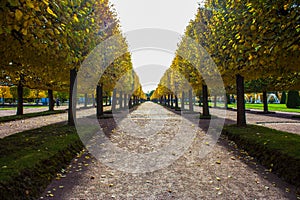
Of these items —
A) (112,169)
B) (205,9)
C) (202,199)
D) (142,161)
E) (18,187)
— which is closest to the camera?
(18,187)

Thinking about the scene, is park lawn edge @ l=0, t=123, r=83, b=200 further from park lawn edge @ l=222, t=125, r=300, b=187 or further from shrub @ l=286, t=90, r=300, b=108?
shrub @ l=286, t=90, r=300, b=108

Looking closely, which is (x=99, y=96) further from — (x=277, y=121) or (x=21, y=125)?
(x=277, y=121)

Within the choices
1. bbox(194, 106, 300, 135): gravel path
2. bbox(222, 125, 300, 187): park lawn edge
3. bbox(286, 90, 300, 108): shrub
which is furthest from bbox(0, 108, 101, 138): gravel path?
bbox(286, 90, 300, 108): shrub

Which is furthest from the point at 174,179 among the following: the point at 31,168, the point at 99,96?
the point at 99,96

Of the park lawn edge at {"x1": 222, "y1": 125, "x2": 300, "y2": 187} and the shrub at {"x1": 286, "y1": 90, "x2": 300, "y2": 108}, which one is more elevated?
the shrub at {"x1": 286, "y1": 90, "x2": 300, "y2": 108}

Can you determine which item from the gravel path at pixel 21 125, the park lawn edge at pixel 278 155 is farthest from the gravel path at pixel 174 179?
the gravel path at pixel 21 125

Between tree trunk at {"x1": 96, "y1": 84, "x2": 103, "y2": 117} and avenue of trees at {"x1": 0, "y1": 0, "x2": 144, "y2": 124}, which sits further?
tree trunk at {"x1": 96, "y1": 84, "x2": 103, "y2": 117}

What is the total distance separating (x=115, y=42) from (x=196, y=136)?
9.82 m

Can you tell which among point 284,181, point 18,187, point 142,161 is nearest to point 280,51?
point 284,181

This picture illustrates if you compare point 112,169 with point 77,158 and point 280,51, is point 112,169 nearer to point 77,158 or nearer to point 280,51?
point 77,158

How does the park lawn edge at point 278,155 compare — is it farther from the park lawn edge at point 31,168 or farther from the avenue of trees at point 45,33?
the avenue of trees at point 45,33

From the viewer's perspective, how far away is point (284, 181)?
5090mm

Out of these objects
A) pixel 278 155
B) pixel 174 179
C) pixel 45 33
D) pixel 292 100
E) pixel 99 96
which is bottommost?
pixel 174 179

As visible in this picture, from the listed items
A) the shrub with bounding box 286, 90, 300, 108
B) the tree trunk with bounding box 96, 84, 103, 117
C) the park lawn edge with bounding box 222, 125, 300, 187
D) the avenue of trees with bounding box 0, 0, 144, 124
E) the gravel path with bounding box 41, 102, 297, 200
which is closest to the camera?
the avenue of trees with bounding box 0, 0, 144, 124
